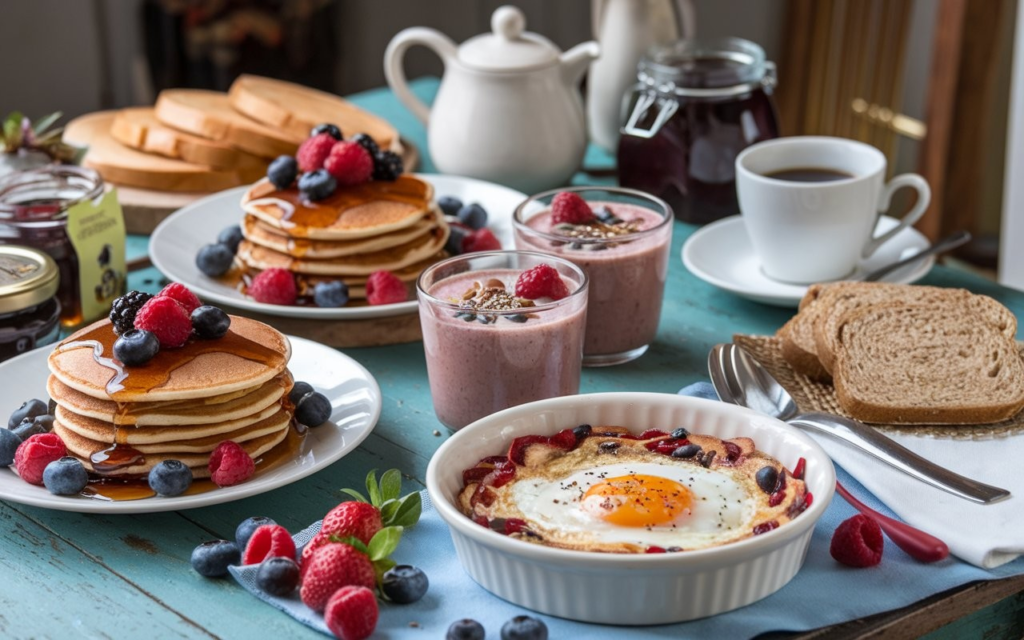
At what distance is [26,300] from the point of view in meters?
1.73

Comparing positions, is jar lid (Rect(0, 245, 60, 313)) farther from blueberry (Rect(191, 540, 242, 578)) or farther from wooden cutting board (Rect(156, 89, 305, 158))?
wooden cutting board (Rect(156, 89, 305, 158))

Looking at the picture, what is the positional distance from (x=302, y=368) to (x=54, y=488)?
42cm

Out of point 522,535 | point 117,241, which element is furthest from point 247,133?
point 522,535

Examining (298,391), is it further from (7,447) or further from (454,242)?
(454,242)

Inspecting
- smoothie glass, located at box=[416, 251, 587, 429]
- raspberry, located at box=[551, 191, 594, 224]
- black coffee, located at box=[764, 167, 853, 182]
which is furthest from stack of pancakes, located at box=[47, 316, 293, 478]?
black coffee, located at box=[764, 167, 853, 182]

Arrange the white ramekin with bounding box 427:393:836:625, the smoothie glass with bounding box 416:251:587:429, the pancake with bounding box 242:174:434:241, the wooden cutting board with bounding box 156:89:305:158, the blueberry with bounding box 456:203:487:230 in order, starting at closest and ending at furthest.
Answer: the white ramekin with bounding box 427:393:836:625
the smoothie glass with bounding box 416:251:587:429
the pancake with bounding box 242:174:434:241
the blueberry with bounding box 456:203:487:230
the wooden cutting board with bounding box 156:89:305:158

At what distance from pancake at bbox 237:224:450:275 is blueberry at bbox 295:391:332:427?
0.45 metres

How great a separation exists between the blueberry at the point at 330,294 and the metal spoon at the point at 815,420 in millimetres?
614

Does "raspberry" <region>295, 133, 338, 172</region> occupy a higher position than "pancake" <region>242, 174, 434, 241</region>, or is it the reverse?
"raspberry" <region>295, 133, 338, 172</region>

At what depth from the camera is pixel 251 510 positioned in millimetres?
1441

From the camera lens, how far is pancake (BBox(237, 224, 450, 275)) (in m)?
1.96

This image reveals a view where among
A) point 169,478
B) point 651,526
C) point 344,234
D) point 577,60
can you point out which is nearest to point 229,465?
point 169,478

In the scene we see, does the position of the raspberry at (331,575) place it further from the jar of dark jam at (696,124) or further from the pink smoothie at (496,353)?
the jar of dark jam at (696,124)

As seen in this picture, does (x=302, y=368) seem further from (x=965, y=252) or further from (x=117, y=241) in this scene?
(x=965, y=252)
